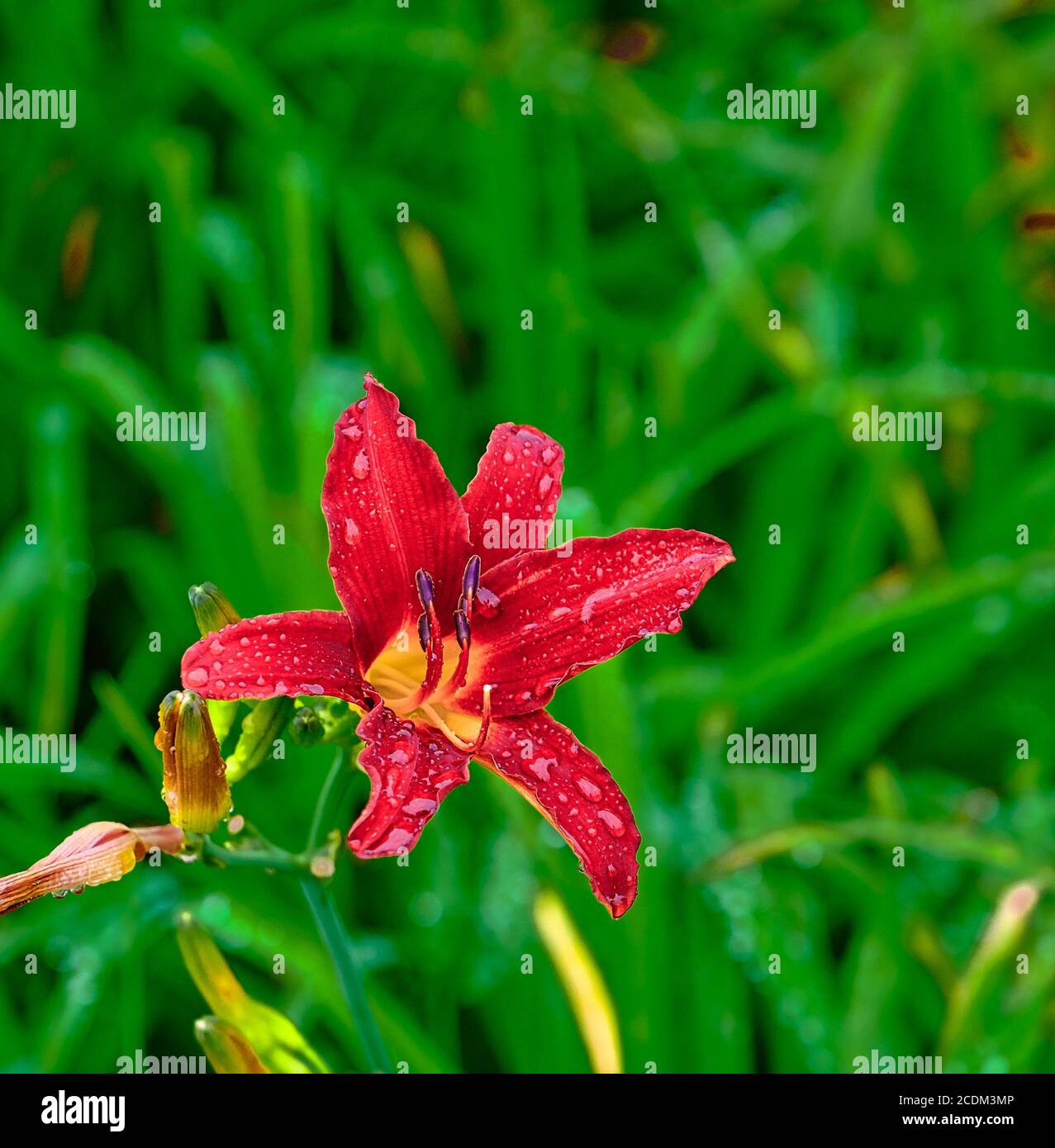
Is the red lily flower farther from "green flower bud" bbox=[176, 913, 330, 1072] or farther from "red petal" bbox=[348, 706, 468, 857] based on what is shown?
"green flower bud" bbox=[176, 913, 330, 1072]

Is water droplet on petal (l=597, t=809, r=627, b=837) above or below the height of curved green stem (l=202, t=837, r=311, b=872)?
above

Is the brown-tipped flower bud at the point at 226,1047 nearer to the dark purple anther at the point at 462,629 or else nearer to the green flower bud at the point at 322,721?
the green flower bud at the point at 322,721

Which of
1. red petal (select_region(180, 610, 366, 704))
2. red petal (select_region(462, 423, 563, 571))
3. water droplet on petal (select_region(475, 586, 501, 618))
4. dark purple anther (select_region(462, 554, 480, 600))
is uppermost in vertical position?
red petal (select_region(462, 423, 563, 571))

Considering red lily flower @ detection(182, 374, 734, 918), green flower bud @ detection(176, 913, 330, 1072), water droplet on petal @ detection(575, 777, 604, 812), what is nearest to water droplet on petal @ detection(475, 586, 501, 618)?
red lily flower @ detection(182, 374, 734, 918)

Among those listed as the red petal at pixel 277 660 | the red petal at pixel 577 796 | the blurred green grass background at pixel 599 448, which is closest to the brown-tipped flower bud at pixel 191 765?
the red petal at pixel 277 660

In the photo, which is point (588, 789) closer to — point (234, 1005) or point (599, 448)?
point (234, 1005)
